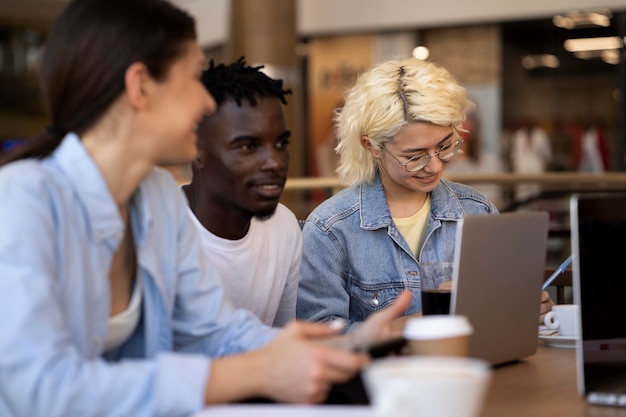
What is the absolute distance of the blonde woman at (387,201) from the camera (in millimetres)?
2533

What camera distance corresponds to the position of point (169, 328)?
169 cm

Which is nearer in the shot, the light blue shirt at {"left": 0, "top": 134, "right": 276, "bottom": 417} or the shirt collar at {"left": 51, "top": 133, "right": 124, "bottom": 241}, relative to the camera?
the light blue shirt at {"left": 0, "top": 134, "right": 276, "bottom": 417}

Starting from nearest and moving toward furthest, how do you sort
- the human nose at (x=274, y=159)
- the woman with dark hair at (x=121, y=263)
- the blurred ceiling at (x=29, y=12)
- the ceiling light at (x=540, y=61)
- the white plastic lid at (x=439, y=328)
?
1. the woman with dark hair at (x=121, y=263)
2. the white plastic lid at (x=439, y=328)
3. the human nose at (x=274, y=159)
4. the ceiling light at (x=540, y=61)
5. the blurred ceiling at (x=29, y=12)

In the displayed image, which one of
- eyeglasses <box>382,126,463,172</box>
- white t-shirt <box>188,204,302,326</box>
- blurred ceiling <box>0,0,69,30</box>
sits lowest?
white t-shirt <box>188,204,302,326</box>

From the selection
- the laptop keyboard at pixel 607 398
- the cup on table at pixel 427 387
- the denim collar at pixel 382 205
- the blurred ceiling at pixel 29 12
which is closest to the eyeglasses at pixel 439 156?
the denim collar at pixel 382 205

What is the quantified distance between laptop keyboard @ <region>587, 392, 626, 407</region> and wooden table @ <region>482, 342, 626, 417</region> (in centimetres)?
1

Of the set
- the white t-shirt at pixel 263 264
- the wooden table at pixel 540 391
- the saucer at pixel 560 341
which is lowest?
the saucer at pixel 560 341

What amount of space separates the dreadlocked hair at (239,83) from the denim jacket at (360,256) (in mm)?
472

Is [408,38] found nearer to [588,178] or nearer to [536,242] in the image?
[588,178]

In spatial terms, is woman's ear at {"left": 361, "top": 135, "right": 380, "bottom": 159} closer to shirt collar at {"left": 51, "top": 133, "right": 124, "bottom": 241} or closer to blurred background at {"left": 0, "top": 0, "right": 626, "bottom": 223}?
shirt collar at {"left": 51, "top": 133, "right": 124, "bottom": 241}

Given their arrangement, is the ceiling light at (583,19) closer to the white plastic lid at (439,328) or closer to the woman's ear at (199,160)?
the woman's ear at (199,160)

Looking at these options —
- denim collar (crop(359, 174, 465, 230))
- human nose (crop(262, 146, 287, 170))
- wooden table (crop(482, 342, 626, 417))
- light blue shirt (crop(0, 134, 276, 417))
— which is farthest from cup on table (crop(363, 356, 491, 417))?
denim collar (crop(359, 174, 465, 230))

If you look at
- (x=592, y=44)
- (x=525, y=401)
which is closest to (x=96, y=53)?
(x=525, y=401)

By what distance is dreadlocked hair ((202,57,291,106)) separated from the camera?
2.13 meters
